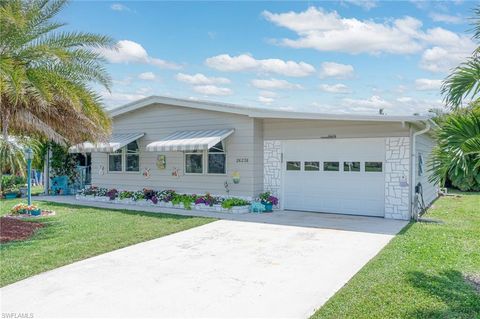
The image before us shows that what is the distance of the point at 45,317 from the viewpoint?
5227 millimetres

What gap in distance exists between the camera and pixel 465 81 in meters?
6.34

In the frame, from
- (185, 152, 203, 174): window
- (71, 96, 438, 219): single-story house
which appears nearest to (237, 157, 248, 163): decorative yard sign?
(71, 96, 438, 219): single-story house

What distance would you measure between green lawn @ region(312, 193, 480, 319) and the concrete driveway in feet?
1.13

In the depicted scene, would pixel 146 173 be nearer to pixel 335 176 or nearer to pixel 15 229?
pixel 15 229

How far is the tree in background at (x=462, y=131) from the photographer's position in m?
5.79

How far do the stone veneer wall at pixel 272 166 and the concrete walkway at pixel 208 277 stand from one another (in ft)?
15.8

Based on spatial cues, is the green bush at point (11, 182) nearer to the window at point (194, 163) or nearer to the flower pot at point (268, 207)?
the window at point (194, 163)

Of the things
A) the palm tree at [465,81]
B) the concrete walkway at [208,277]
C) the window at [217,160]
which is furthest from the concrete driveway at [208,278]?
the window at [217,160]

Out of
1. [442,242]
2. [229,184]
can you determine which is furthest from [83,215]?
[442,242]

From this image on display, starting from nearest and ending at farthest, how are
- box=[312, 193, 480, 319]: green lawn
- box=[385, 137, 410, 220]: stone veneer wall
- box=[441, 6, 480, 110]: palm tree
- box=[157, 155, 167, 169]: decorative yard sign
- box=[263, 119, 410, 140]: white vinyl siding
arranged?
1. box=[312, 193, 480, 319]: green lawn
2. box=[441, 6, 480, 110]: palm tree
3. box=[385, 137, 410, 220]: stone veneer wall
4. box=[263, 119, 410, 140]: white vinyl siding
5. box=[157, 155, 167, 169]: decorative yard sign

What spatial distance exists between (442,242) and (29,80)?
10.8 metres

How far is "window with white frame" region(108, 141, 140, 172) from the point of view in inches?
732

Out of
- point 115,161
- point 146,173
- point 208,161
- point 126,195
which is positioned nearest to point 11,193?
point 115,161

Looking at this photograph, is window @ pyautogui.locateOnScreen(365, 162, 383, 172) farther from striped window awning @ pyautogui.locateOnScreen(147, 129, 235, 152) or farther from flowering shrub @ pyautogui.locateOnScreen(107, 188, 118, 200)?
flowering shrub @ pyautogui.locateOnScreen(107, 188, 118, 200)
